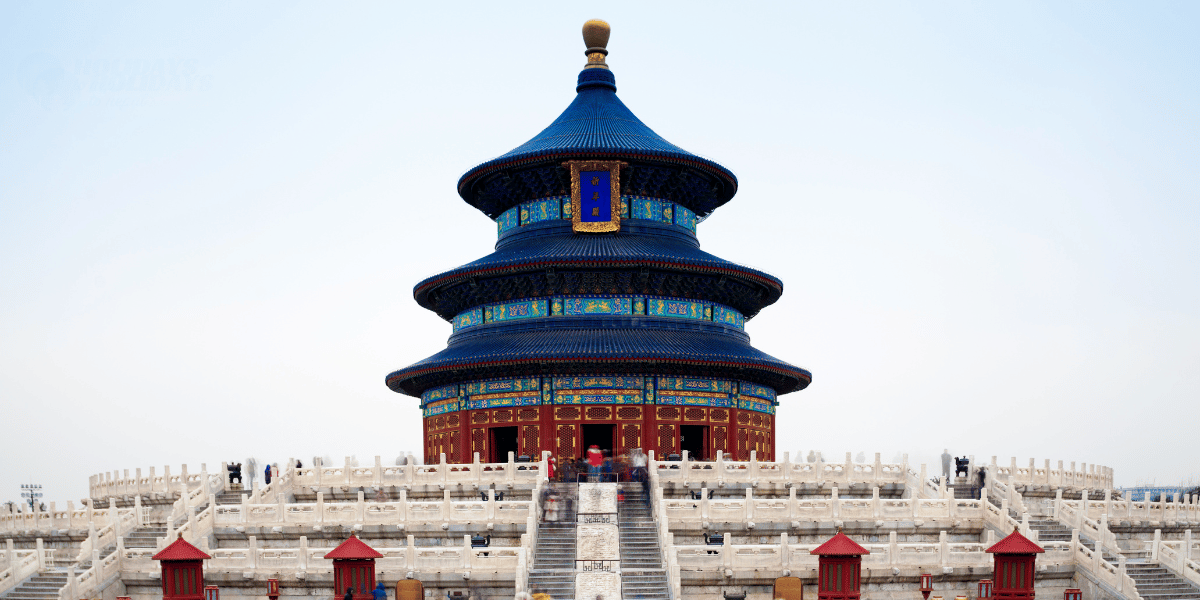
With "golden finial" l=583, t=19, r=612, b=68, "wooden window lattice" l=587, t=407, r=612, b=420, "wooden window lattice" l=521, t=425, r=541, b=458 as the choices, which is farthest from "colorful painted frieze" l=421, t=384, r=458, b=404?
"golden finial" l=583, t=19, r=612, b=68

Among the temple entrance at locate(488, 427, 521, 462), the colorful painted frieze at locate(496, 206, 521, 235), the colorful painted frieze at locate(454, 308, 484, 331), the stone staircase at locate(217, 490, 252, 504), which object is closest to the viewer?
the stone staircase at locate(217, 490, 252, 504)

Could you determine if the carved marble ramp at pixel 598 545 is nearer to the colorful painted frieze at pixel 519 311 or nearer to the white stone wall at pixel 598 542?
the white stone wall at pixel 598 542

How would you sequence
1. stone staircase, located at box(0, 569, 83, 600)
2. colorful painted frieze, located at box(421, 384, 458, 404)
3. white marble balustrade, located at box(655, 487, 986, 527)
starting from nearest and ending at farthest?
stone staircase, located at box(0, 569, 83, 600) → white marble balustrade, located at box(655, 487, 986, 527) → colorful painted frieze, located at box(421, 384, 458, 404)

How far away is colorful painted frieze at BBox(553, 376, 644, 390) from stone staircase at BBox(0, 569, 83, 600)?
847 inches

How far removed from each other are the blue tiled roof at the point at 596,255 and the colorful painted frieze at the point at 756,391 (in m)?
4.47

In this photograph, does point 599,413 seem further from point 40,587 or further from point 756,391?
point 40,587

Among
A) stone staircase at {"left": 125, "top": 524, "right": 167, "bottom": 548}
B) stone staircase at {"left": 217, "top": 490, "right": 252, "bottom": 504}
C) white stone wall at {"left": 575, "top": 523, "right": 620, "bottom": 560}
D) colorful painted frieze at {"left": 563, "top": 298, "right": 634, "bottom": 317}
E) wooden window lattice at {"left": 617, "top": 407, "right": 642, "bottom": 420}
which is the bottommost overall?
stone staircase at {"left": 125, "top": 524, "right": 167, "bottom": 548}

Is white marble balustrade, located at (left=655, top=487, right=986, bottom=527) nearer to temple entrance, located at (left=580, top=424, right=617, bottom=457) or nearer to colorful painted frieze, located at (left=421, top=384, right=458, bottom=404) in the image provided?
temple entrance, located at (left=580, top=424, right=617, bottom=457)

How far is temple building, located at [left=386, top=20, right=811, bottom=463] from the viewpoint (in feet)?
167

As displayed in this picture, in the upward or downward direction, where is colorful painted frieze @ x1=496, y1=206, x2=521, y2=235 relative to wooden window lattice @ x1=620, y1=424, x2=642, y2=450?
upward

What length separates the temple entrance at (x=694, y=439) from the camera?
51.7 metres

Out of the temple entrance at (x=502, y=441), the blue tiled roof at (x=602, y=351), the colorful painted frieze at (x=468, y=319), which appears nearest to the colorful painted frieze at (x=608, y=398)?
the blue tiled roof at (x=602, y=351)

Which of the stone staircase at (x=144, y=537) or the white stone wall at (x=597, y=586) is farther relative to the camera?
the stone staircase at (x=144, y=537)

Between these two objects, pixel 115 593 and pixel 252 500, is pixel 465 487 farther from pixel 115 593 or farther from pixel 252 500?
pixel 115 593
